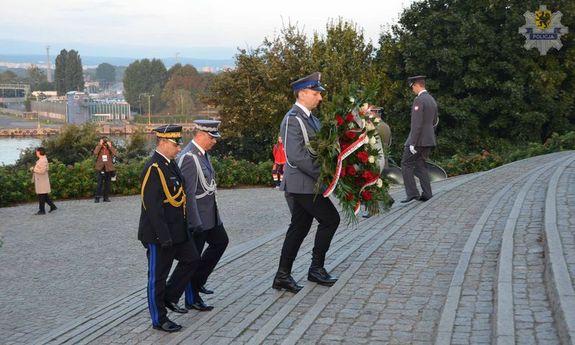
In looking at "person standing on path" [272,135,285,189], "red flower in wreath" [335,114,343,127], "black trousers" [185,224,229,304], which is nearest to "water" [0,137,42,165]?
"person standing on path" [272,135,285,189]

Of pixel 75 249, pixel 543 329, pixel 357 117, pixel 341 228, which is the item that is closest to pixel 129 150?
pixel 75 249

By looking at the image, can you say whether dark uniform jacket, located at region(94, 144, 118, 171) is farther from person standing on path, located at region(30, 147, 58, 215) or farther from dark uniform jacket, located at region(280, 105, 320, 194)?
dark uniform jacket, located at region(280, 105, 320, 194)

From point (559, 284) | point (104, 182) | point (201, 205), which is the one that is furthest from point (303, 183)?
point (104, 182)

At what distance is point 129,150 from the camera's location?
26500mm

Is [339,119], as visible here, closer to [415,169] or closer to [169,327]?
[169,327]

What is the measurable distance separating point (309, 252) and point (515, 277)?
3.32m

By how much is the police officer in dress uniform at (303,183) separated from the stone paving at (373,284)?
26 cm

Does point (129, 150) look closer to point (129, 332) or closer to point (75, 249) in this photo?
point (75, 249)

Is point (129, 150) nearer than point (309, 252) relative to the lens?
No

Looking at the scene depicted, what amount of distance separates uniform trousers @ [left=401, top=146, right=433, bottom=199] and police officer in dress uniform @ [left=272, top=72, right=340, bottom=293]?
16.3ft

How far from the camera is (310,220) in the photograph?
717cm

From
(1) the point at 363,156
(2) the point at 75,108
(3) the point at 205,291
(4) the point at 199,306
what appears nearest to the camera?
(1) the point at 363,156

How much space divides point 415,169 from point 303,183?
539 cm

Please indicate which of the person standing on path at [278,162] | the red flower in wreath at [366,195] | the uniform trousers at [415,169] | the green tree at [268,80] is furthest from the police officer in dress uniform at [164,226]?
the green tree at [268,80]
